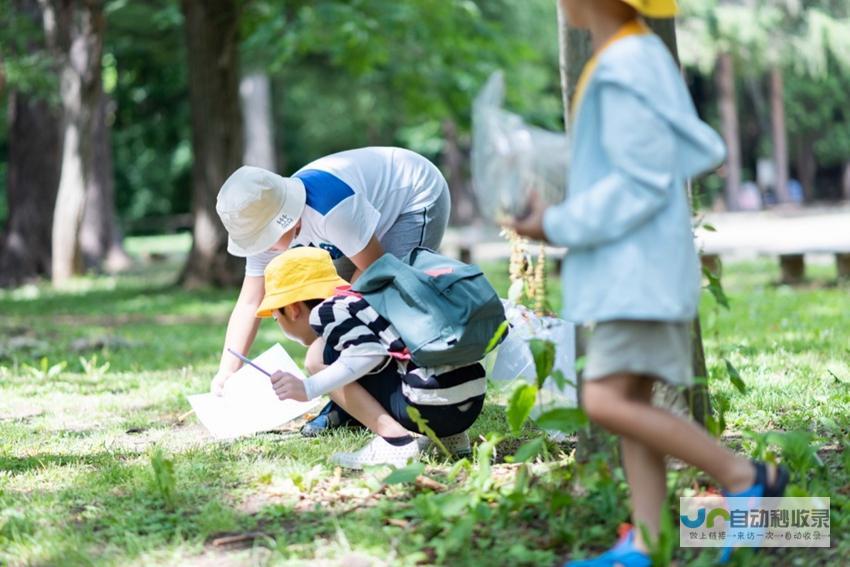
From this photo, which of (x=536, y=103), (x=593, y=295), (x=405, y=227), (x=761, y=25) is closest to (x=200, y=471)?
(x=405, y=227)

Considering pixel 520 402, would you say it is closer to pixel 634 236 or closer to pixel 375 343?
pixel 375 343

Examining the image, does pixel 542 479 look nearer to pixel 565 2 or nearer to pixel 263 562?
pixel 263 562

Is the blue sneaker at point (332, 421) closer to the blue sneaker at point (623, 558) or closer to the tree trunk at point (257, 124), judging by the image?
the blue sneaker at point (623, 558)

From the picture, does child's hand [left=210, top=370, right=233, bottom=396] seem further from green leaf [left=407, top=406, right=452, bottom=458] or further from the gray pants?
green leaf [left=407, top=406, right=452, bottom=458]

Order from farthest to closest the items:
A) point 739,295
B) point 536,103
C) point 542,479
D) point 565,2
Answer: point 536,103 → point 739,295 → point 542,479 → point 565,2

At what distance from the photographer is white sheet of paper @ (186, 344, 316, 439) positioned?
4.21 m

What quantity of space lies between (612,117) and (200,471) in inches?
76.1

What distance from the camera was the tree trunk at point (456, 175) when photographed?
31.6 m

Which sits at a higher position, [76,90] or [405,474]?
[76,90]

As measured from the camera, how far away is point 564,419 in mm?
2885

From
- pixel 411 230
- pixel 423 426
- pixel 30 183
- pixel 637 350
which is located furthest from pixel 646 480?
pixel 30 183

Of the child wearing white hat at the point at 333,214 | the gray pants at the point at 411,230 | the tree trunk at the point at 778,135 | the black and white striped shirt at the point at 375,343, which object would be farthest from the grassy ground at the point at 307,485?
the tree trunk at the point at 778,135

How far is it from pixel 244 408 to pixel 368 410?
766 mm

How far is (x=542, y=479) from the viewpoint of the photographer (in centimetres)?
322
